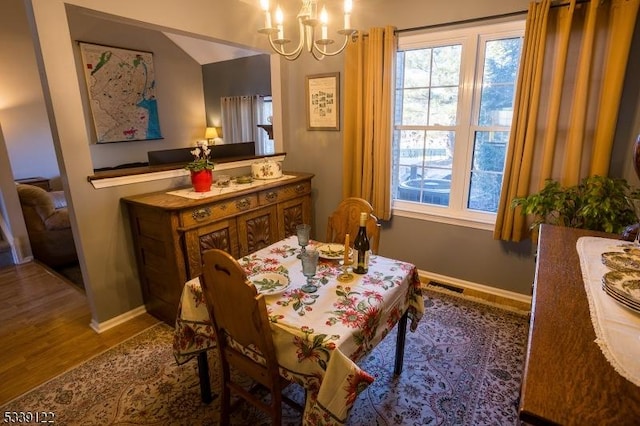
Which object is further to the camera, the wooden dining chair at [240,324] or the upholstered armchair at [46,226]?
the upholstered armchair at [46,226]

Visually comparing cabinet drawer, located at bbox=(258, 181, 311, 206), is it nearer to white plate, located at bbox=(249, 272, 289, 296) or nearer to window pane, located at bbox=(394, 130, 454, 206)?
window pane, located at bbox=(394, 130, 454, 206)

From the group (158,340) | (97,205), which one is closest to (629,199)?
(158,340)

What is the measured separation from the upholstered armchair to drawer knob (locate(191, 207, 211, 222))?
7.01ft

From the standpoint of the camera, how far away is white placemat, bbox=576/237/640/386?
0.81m

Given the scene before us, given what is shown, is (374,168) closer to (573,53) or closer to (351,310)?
(573,53)

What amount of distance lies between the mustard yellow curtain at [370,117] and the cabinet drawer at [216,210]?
3.36 ft

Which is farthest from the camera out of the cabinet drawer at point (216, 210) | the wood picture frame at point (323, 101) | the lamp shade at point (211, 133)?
the lamp shade at point (211, 133)

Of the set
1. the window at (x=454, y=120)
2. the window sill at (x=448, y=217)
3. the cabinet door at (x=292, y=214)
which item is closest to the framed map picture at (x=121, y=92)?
the cabinet door at (x=292, y=214)

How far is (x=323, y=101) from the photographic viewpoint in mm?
3424

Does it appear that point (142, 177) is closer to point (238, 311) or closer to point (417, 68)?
point (238, 311)

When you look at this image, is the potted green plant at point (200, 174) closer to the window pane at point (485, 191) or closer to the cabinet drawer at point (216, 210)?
the cabinet drawer at point (216, 210)

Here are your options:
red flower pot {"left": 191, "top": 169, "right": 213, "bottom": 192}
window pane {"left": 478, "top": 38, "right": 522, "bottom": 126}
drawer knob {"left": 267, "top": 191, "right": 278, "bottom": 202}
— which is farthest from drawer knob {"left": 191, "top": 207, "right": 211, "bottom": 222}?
window pane {"left": 478, "top": 38, "right": 522, "bottom": 126}

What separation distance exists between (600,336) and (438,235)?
2226 millimetres

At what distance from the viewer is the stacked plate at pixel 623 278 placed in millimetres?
1013
